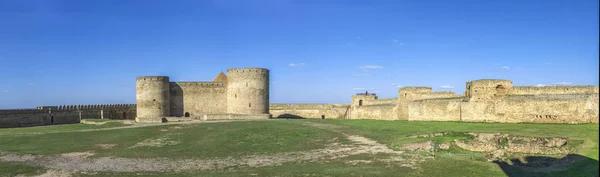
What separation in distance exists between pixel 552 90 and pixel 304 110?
2814 cm

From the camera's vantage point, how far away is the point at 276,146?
19.1 m

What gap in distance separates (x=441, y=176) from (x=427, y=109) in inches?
724

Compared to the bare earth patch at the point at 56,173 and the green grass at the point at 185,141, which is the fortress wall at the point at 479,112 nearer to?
the green grass at the point at 185,141

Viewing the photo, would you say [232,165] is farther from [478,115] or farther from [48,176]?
[478,115]

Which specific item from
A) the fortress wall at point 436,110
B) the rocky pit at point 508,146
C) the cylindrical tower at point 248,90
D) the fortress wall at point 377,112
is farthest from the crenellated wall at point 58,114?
the rocky pit at point 508,146

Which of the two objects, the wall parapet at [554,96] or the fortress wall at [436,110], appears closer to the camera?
the wall parapet at [554,96]

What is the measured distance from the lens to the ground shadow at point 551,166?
11109 millimetres

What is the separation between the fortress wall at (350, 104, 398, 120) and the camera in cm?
3534

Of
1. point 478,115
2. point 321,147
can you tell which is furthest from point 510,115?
point 321,147

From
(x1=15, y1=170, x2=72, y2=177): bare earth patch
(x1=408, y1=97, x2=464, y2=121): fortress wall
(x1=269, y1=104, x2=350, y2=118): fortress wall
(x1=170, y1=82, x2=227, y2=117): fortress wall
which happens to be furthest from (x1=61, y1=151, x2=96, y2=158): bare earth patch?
(x1=269, y1=104, x2=350, y2=118): fortress wall

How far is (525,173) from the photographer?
38.4 feet

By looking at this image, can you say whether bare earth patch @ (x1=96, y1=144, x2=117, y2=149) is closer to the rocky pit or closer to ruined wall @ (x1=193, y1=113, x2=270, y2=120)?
the rocky pit

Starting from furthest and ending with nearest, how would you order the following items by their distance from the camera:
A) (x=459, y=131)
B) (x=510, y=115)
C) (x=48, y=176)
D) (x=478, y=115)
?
(x=478, y=115)
(x=510, y=115)
(x=459, y=131)
(x=48, y=176)

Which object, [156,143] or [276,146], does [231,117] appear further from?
[276,146]
